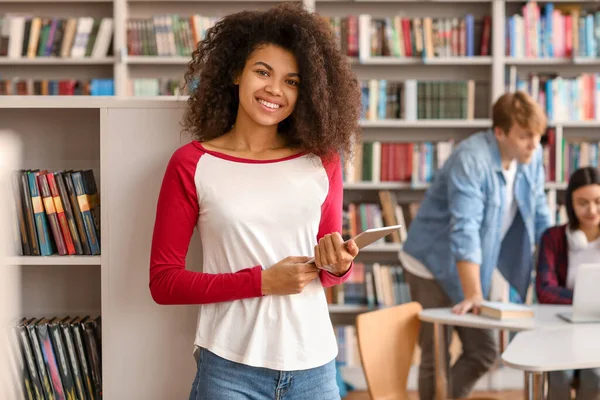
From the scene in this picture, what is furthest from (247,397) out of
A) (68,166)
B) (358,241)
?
(68,166)

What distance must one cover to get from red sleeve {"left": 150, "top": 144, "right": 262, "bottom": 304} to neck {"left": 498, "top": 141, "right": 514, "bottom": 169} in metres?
1.93

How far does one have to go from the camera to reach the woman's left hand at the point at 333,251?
1511mm

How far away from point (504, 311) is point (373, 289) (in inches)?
66.6

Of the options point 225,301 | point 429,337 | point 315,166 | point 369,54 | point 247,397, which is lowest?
point 429,337

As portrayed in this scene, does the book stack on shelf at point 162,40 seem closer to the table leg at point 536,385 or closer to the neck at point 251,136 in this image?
the table leg at point 536,385

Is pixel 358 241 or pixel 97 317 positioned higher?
pixel 358 241

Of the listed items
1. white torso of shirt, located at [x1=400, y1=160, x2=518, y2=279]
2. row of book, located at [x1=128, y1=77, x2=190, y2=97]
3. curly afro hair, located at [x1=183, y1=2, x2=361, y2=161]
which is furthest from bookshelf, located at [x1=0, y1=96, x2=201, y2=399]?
row of book, located at [x1=128, y1=77, x2=190, y2=97]

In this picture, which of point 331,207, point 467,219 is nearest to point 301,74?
point 331,207

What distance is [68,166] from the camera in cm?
210

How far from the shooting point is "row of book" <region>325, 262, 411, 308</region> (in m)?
4.49

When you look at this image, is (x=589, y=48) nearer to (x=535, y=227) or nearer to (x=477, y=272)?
(x=535, y=227)

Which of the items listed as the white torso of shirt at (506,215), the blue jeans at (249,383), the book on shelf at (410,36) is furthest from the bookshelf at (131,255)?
the book on shelf at (410,36)

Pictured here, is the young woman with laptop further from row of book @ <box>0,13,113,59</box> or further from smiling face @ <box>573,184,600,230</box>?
row of book @ <box>0,13,113,59</box>

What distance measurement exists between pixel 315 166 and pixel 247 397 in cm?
50
